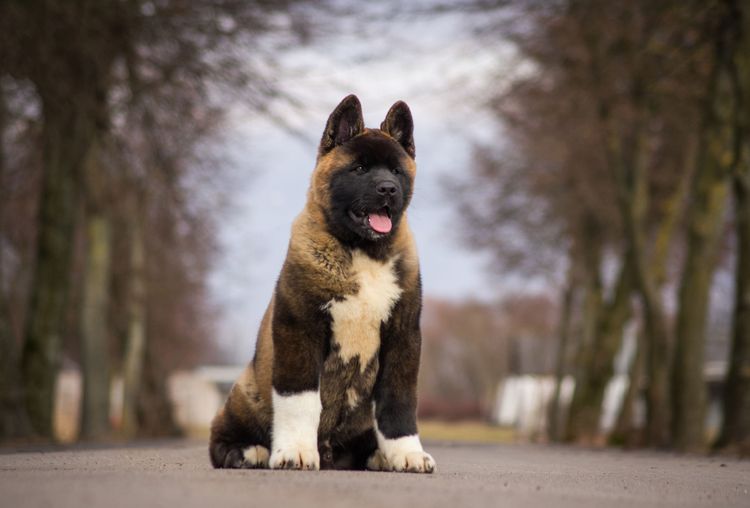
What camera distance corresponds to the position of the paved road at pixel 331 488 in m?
4.68

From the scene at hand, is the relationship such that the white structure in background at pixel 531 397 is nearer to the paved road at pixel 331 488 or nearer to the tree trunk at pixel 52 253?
the tree trunk at pixel 52 253

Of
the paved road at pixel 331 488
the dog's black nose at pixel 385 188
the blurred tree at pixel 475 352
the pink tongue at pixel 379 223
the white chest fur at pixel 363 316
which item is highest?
the blurred tree at pixel 475 352

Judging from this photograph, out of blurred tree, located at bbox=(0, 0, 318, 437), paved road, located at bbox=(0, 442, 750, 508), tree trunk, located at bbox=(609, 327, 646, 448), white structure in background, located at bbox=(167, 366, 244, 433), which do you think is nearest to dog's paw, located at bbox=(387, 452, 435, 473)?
paved road, located at bbox=(0, 442, 750, 508)

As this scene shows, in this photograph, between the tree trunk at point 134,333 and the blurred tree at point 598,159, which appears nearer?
the blurred tree at point 598,159

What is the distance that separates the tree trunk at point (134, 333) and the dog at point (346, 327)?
20.0m

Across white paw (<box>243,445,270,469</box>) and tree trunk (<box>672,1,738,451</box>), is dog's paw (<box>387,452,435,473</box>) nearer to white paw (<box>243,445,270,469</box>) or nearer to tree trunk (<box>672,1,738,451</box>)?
white paw (<box>243,445,270,469</box>)

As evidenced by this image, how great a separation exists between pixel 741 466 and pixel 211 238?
18.3m

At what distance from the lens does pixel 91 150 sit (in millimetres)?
18578

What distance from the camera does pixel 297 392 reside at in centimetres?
595

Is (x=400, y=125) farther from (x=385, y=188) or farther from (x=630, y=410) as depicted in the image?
(x=630, y=410)

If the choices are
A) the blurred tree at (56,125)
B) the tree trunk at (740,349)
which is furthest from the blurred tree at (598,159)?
the blurred tree at (56,125)

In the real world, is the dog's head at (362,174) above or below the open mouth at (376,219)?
above

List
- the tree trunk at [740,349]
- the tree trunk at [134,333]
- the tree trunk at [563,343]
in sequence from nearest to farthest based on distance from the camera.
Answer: the tree trunk at [740,349] → the tree trunk at [134,333] → the tree trunk at [563,343]

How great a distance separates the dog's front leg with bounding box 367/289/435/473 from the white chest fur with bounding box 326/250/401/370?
0.22 feet
